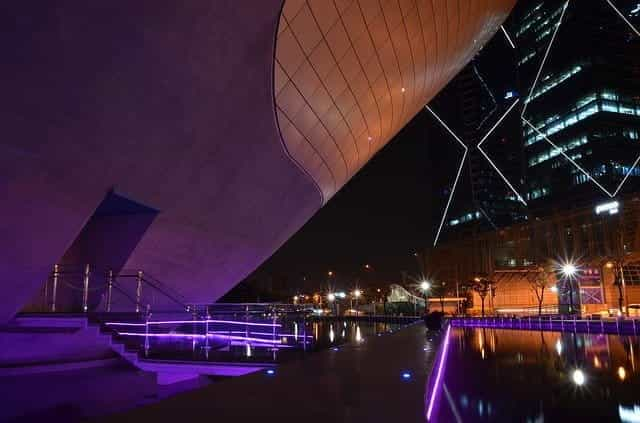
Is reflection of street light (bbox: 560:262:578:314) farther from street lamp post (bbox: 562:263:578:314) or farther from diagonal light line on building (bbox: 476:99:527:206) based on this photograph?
diagonal light line on building (bbox: 476:99:527:206)

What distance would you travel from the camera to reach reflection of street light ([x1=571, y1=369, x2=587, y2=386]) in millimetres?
→ 7574

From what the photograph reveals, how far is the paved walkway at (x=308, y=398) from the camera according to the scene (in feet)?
10.4

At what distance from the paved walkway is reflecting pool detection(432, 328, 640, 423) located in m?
0.91

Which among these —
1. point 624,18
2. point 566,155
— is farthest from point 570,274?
point 624,18

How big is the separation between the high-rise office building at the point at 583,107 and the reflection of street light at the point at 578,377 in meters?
61.1

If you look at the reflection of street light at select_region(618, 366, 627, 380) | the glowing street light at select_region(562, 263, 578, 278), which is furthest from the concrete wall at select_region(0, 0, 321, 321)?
the glowing street light at select_region(562, 263, 578, 278)

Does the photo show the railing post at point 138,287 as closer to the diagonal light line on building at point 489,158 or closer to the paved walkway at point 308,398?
the paved walkway at point 308,398

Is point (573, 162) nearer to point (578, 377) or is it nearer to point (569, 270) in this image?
point (569, 270)

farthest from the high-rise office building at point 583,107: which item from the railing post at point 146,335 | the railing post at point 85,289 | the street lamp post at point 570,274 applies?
the railing post at point 85,289

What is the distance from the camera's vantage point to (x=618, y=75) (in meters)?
64.2

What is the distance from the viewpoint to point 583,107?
6438cm

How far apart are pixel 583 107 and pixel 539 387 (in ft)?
220

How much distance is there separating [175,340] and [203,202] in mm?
3326

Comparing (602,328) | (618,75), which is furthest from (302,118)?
(618,75)
